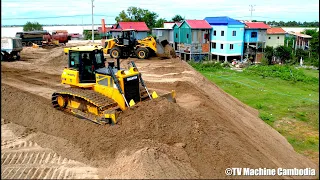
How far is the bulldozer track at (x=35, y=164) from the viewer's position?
7773 millimetres

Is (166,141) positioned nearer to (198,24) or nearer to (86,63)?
(86,63)

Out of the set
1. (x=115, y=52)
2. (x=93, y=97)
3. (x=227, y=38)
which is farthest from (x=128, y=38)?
(x=93, y=97)

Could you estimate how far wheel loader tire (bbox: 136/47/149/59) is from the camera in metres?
24.7

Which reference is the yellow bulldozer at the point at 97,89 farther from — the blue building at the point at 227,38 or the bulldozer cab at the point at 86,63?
the blue building at the point at 227,38

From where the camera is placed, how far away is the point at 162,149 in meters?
8.01

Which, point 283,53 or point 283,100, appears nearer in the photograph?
point 283,100

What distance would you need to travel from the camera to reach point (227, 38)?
Result: 35875 mm

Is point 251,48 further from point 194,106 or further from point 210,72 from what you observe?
point 194,106

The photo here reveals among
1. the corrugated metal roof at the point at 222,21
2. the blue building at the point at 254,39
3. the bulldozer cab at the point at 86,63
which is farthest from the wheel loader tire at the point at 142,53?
the blue building at the point at 254,39

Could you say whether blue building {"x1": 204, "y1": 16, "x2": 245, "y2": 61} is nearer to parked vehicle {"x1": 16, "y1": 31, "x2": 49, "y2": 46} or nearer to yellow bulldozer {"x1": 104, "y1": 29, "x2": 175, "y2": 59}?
yellow bulldozer {"x1": 104, "y1": 29, "x2": 175, "y2": 59}

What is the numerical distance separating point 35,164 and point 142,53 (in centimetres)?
1731

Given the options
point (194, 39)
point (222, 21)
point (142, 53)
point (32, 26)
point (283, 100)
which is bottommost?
point (283, 100)

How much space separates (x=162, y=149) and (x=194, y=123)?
1.67m

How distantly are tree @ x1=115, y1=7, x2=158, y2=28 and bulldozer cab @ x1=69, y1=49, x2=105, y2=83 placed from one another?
43527 millimetres
